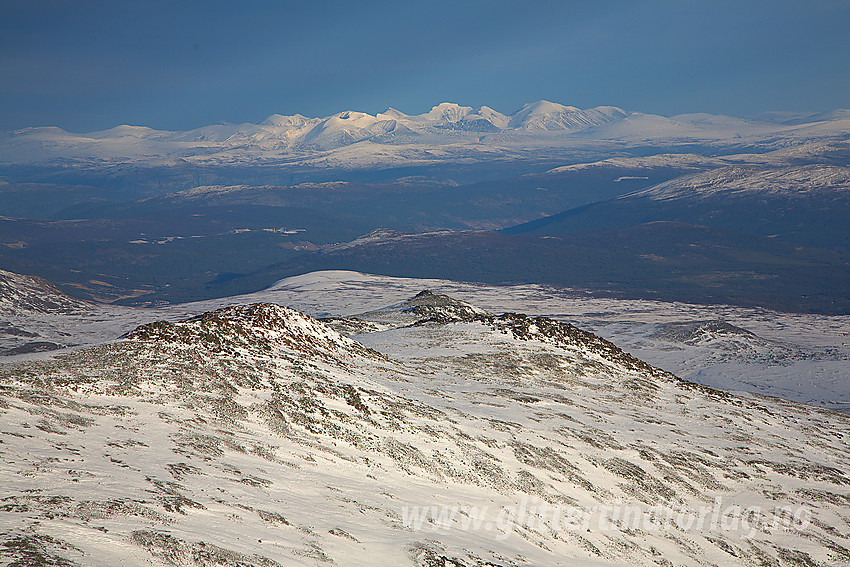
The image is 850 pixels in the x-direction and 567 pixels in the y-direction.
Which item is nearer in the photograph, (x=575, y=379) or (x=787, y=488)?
(x=787, y=488)

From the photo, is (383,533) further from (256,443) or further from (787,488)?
(787,488)

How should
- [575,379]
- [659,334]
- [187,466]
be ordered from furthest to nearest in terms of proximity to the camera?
[659,334]
[575,379]
[187,466]

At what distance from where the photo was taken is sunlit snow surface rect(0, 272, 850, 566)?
18203 mm

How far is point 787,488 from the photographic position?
35.0 metres

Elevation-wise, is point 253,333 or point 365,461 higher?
point 253,333

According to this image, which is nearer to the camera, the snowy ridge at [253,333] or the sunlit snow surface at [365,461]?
the sunlit snow surface at [365,461]

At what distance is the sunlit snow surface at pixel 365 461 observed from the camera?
18.2 metres

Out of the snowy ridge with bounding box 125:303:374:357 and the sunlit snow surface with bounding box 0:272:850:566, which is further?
the snowy ridge with bounding box 125:303:374:357

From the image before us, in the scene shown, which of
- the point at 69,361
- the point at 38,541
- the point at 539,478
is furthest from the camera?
the point at 69,361

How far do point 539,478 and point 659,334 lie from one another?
5139 inches

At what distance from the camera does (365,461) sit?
1109 inches

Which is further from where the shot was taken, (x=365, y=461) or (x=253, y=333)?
(x=253, y=333)

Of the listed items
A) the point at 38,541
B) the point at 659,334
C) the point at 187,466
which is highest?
the point at 38,541

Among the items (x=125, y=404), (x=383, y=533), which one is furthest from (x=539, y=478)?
(x=125, y=404)
